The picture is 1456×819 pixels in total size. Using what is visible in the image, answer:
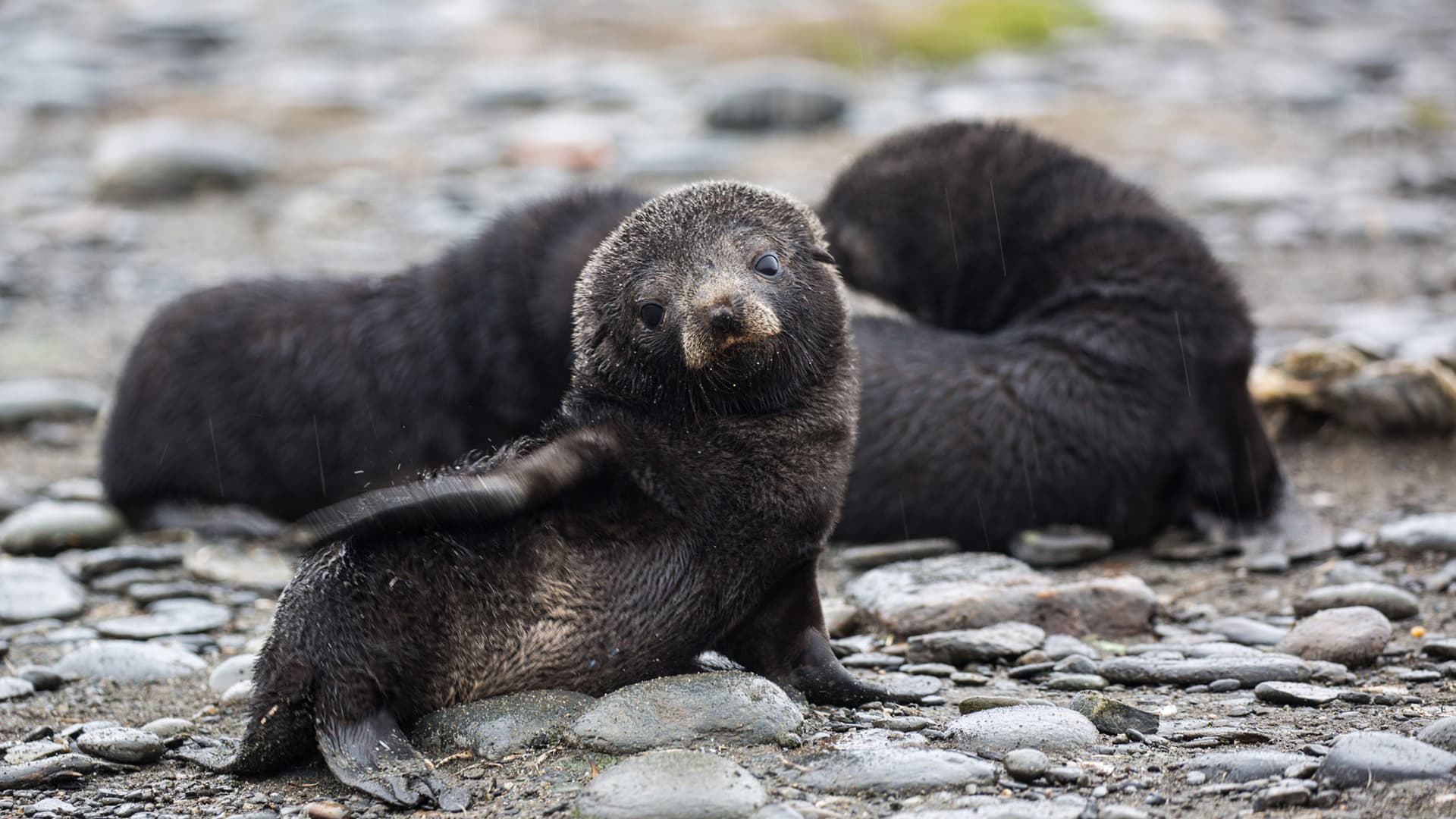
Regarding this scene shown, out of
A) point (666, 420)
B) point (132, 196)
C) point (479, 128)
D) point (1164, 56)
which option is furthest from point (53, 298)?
point (1164, 56)

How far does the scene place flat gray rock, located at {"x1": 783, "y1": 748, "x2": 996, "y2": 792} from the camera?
378cm

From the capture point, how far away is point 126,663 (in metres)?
5.09

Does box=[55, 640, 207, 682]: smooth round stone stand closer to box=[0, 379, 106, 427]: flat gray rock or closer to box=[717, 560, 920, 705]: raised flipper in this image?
box=[717, 560, 920, 705]: raised flipper

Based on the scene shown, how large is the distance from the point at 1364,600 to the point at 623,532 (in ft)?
8.03

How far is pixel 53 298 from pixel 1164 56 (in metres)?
12.3

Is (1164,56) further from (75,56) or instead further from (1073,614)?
(1073,614)

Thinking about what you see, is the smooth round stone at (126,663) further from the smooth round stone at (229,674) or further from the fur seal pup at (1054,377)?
the fur seal pup at (1054,377)

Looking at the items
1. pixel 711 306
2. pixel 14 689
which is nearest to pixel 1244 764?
pixel 711 306

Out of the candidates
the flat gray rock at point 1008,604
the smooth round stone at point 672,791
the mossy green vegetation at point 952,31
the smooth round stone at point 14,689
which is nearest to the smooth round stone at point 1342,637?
the flat gray rock at point 1008,604

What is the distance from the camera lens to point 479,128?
15188 millimetres

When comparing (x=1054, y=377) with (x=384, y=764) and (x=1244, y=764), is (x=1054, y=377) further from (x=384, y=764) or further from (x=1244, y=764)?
(x=384, y=764)

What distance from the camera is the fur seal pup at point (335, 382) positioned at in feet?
22.8

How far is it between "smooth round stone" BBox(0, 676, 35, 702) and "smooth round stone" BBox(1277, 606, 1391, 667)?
3.63 meters

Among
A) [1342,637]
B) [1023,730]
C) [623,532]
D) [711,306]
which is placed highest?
[711,306]
